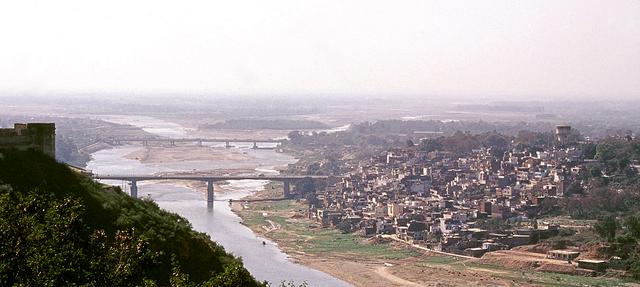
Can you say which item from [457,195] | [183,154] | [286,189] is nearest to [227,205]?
[286,189]

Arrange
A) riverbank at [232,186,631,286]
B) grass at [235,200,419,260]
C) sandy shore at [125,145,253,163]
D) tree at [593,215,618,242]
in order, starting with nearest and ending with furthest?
riverbank at [232,186,631,286] < tree at [593,215,618,242] < grass at [235,200,419,260] < sandy shore at [125,145,253,163]

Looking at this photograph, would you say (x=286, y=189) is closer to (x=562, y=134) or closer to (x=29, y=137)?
(x=562, y=134)

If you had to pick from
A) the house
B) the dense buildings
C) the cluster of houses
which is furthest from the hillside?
the dense buildings

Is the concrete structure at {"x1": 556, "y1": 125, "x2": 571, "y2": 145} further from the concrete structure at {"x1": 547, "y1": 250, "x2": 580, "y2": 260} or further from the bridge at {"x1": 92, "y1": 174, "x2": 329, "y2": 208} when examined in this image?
the concrete structure at {"x1": 547, "y1": 250, "x2": 580, "y2": 260}

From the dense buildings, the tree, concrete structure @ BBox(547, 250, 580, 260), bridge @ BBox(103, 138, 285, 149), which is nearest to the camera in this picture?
concrete structure @ BBox(547, 250, 580, 260)

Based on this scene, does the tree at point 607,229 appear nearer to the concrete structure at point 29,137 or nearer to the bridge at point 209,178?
the bridge at point 209,178

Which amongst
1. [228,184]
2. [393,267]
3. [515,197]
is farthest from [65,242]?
[228,184]
